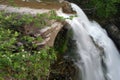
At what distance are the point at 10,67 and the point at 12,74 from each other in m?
0.17

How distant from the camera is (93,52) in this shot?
7.59m

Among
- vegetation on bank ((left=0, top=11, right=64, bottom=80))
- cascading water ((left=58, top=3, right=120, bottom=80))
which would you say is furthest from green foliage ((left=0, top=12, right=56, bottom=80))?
cascading water ((left=58, top=3, right=120, bottom=80))

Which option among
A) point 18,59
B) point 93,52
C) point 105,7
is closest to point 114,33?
point 105,7

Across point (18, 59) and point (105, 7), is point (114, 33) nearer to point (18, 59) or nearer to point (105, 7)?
point (105, 7)

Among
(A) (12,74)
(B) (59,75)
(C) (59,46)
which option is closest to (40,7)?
(C) (59,46)

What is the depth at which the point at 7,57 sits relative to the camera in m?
3.87

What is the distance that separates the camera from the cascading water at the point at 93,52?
7.17 metres

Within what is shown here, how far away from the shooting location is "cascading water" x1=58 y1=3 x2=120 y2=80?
7.17 m

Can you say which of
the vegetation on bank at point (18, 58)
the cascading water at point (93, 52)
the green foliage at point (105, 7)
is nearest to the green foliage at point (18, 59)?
the vegetation on bank at point (18, 58)

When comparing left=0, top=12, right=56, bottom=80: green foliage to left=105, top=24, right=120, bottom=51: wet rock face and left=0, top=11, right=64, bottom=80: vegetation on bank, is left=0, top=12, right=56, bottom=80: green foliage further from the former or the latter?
left=105, top=24, right=120, bottom=51: wet rock face

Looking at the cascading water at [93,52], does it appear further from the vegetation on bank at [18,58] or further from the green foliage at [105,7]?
the vegetation on bank at [18,58]

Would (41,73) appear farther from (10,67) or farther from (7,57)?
(7,57)

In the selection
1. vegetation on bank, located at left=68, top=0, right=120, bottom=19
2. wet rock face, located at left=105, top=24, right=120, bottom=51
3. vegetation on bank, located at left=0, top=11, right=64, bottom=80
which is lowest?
wet rock face, located at left=105, top=24, right=120, bottom=51

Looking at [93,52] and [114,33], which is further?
[114,33]
